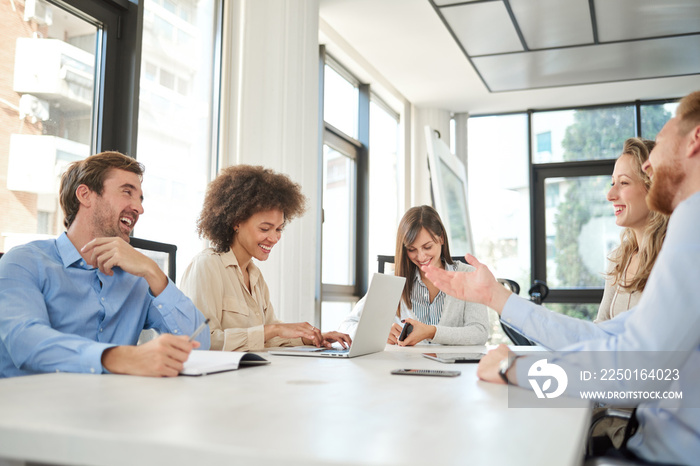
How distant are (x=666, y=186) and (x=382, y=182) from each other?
Answer: 4.90 metres

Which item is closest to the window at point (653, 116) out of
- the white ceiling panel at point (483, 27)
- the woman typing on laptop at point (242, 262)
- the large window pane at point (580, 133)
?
the large window pane at point (580, 133)

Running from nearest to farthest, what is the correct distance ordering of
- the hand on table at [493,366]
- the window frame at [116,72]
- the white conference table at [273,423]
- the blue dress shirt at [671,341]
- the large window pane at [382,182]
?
1. the white conference table at [273,423]
2. the blue dress shirt at [671,341]
3. the hand on table at [493,366]
4. the window frame at [116,72]
5. the large window pane at [382,182]

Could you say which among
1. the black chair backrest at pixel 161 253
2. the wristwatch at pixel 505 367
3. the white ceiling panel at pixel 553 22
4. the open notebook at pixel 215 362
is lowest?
the open notebook at pixel 215 362

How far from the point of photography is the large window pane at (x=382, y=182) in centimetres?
584

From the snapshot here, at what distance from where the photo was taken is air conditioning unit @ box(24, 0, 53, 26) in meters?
2.52

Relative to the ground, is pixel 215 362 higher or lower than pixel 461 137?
lower

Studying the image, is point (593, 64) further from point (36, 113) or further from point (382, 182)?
point (36, 113)

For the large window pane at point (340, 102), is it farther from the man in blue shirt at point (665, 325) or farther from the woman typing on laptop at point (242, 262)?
the man in blue shirt at point (665, 325)

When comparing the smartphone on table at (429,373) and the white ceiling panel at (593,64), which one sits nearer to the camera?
the smartphone on table at (429,373)

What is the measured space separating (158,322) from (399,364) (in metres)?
0.70

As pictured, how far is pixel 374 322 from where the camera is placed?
75.6 inches

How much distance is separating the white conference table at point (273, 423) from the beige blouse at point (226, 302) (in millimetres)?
791

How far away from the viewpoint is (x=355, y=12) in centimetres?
441

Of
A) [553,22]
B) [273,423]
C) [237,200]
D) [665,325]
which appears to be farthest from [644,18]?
[273,423]
